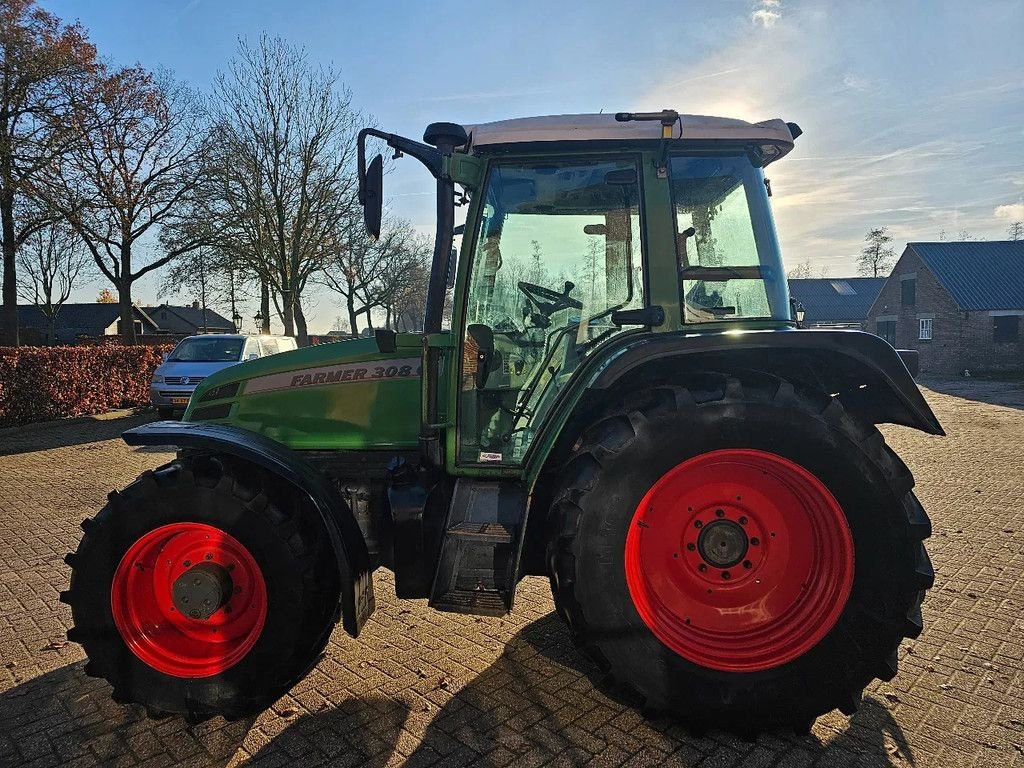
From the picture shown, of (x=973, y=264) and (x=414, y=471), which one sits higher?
(x=973, y=264)

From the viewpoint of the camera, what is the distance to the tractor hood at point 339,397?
3178 mm

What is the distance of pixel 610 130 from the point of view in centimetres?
277

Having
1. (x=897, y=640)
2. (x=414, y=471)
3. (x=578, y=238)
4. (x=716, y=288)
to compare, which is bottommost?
(x=897, y=640)

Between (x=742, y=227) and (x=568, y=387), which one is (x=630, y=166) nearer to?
(x=742, y=227)

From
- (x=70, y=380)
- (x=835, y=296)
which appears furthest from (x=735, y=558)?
(x=835, y=296)

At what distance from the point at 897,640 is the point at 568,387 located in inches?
59.6

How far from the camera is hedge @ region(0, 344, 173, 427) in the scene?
12.3m

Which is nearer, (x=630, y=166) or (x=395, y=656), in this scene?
(x=630, y=166)

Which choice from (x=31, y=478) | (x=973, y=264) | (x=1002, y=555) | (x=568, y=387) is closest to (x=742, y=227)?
(x=568, y=387)

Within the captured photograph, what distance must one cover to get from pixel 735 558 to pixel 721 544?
0.25 ft

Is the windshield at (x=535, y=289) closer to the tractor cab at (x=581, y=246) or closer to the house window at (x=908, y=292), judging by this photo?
the tractor cab at (x=581, y=246)

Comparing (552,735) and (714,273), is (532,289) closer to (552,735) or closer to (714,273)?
(714,273)

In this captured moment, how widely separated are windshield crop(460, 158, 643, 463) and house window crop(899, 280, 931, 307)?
3511 cm

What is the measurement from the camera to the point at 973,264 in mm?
31234
